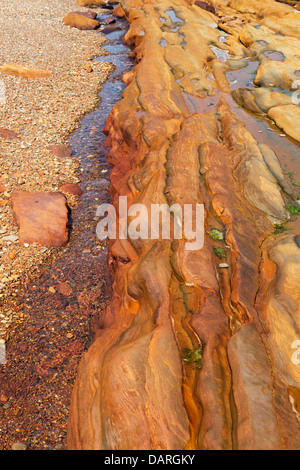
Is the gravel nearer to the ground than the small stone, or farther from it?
farther from it

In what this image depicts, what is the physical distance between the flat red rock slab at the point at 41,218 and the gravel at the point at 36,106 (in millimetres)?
224

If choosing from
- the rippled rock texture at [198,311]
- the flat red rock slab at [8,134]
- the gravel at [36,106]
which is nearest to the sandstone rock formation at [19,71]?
the gravel at [36,106]

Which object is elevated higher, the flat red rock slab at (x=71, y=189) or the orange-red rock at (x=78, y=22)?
the orange-red rock at (x=78, y=22)

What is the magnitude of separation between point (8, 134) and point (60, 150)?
1.71m

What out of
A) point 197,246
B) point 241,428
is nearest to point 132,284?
point 197,246

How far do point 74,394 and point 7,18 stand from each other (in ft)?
76.1

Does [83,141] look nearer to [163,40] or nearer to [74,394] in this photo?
[163,40]

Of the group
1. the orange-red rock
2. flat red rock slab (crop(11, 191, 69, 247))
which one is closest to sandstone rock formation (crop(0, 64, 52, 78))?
flat red rock slab (crop(11, 191, 69, 247))

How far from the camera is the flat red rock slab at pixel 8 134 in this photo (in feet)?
38.5

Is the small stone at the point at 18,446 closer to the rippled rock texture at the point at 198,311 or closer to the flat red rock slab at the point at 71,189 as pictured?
the rippled rock texture at the point at 198,311

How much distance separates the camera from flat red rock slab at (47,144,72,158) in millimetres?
11617

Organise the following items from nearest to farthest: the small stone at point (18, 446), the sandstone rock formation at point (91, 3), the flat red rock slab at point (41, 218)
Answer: the small stone at point (18, 446), the flat red rock slab at point (41, 218), the sandstone rock formation at point (91, 3)

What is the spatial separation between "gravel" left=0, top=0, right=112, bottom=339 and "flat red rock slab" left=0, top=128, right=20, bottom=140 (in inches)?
7.2

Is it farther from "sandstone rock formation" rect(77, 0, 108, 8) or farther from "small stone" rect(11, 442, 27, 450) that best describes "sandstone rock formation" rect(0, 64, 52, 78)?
"sandstone rock formation" rect(77, 0, 108, 8)
